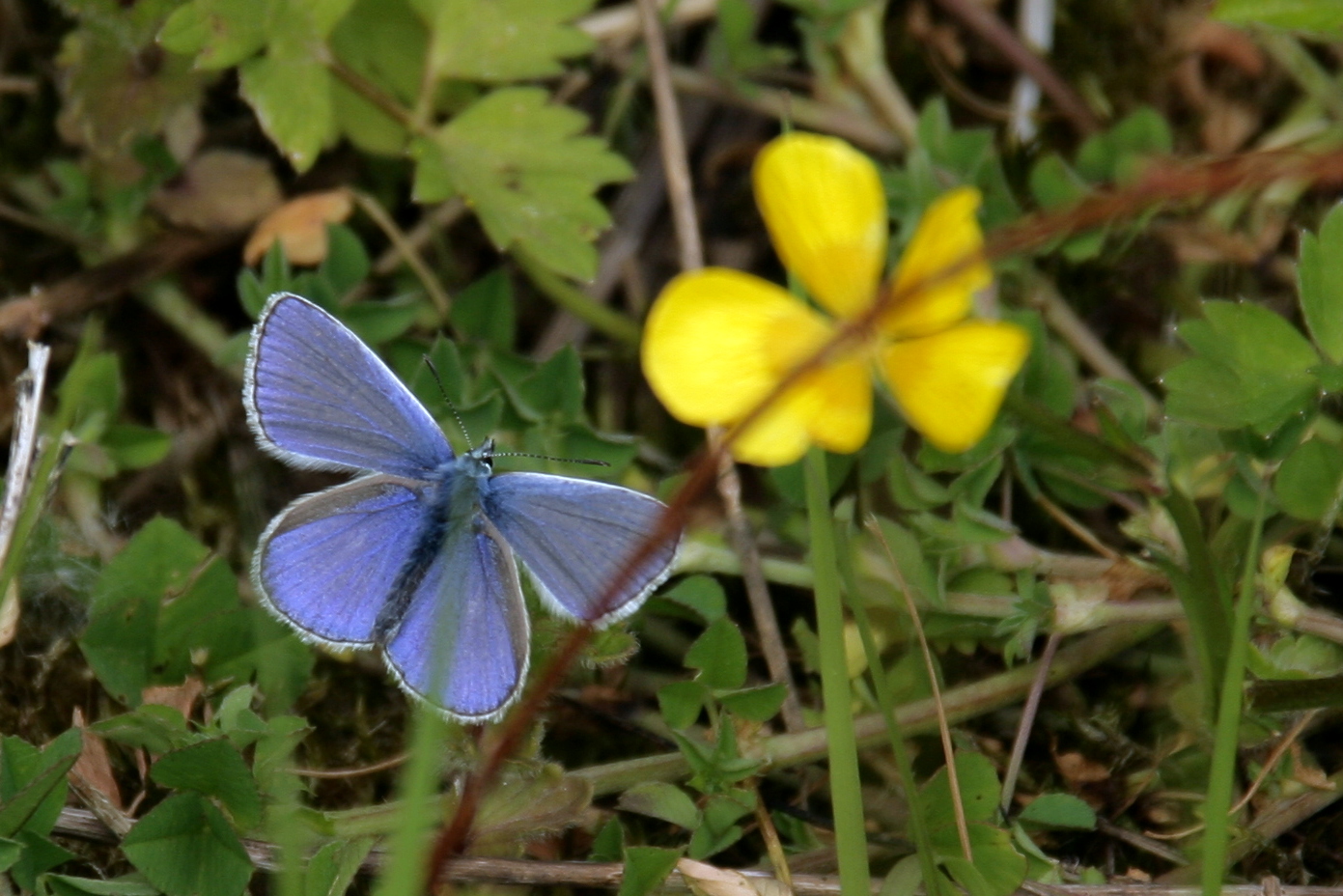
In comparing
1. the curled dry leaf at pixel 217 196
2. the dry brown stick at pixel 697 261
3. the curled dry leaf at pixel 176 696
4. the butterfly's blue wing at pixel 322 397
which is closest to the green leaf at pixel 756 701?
the dry brown stick at pixel 697 261

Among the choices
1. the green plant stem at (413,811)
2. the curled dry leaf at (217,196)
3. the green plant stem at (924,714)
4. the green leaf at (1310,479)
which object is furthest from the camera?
the curled dry leaf at (217,196)

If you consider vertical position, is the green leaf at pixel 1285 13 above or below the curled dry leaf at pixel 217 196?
above

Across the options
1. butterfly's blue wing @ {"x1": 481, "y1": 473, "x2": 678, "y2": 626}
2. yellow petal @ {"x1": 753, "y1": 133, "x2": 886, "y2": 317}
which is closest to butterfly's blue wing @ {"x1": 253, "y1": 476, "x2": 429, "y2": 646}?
butterfly's blue wing @ {"x1": 481, "y1": 473, "x2": 678, "y2": 626}

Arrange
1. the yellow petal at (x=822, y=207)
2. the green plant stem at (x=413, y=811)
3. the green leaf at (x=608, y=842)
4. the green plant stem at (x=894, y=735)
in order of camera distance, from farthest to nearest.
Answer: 1. the green leaf at (x=608, y=842)
2. the green plant stem at (x=894, y=735)
3. the yellow petal at (x=822, y=207)
4. the green plant stem at (x=413, y=811)

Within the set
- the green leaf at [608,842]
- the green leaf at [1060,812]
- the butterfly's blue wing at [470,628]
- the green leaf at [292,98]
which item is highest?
the green leaf at [292,98]

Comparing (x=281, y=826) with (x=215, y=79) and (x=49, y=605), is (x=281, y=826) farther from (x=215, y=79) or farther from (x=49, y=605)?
(x=215, y=79)

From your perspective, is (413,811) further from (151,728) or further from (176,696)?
(176,696)

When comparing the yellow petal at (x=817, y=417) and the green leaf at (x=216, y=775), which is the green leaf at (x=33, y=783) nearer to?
the green leaf at (x=216, y=775)

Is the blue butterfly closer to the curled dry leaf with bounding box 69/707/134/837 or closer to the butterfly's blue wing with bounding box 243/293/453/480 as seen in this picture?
the butterfly's blue wing with bounding box 243/293/453/480
